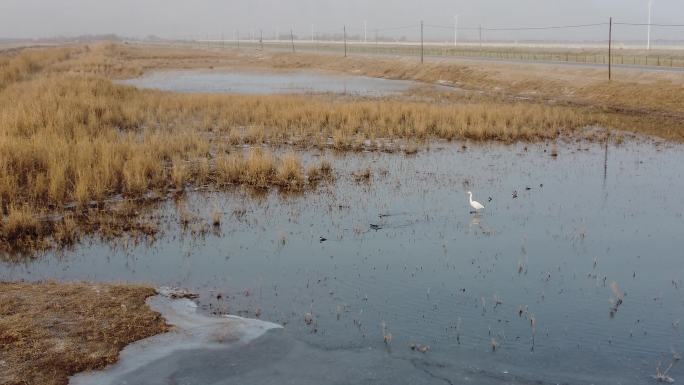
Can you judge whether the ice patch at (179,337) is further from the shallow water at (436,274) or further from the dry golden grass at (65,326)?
the shallow water at (436,274)

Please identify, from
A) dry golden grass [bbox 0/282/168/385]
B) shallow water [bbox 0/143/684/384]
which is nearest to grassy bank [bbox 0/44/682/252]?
shallow water [bbox 0/143/684/384]

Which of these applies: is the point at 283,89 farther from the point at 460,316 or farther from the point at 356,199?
the point at 460,316

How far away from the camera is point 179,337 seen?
800 cm

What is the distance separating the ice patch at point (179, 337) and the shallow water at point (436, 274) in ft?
0.80

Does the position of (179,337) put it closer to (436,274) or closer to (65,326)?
(65,326)

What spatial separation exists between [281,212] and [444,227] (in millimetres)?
3612

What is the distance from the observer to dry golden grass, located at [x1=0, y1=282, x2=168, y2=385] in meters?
7.00

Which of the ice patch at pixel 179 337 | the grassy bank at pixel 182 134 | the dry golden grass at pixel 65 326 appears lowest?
the ice patch at pixel 179 337

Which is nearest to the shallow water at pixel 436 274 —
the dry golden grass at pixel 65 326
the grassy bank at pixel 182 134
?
the dry golden grass at pixel 65 326

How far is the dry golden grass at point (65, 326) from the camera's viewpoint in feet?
23.0

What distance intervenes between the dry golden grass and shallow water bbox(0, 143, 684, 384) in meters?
0.87

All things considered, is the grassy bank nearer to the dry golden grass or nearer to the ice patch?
the dry golden grass

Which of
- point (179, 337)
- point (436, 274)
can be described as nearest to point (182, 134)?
point (436, 274)

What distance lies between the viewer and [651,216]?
1366 centimetres
